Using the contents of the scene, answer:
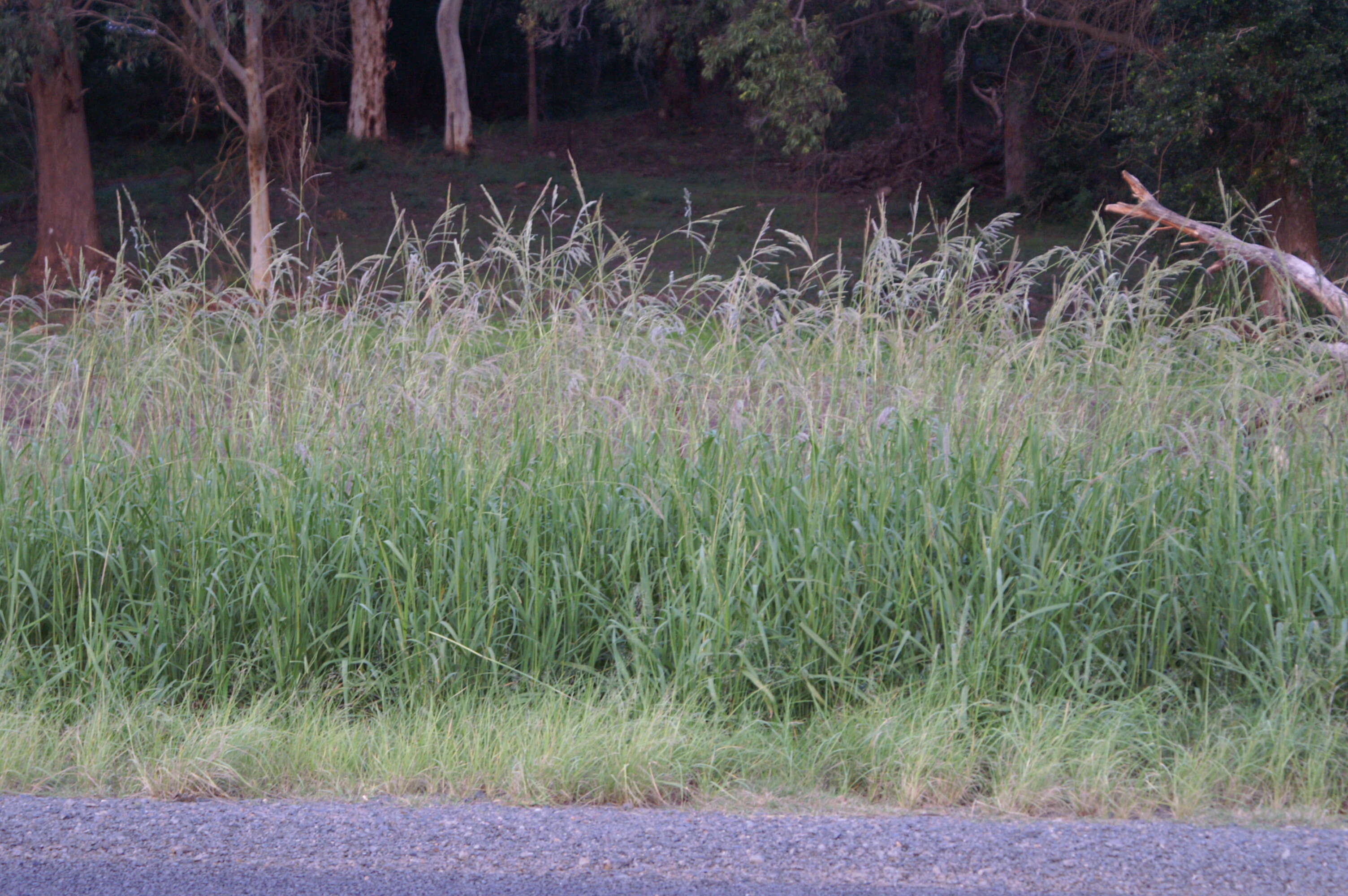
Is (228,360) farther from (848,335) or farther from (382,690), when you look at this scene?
(848,335)

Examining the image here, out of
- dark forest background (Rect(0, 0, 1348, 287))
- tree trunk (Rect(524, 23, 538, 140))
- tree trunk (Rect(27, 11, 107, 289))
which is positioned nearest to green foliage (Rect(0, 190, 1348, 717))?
dark forest background (Rect(0, 0, 1348, 287))

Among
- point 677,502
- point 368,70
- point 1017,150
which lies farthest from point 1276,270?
point 368,70

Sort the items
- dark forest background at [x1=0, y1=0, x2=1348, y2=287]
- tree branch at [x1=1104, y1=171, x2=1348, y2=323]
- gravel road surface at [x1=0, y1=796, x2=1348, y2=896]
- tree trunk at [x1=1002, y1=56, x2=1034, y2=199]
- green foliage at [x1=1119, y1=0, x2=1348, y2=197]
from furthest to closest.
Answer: tree trunk at [x1=1002, y1=56, x2=1034, y2=199] → dark forest background at [x1=0, y1=0, x2=1348, y2=287] → green foliage at [x1=1119, y1=0, x2=1348, y2=197] → tree branch at [x1=1104, y1=171, x2=1348, y2=323] → gravel road surface at [x1=0, y1=796, x2=1348, y2=896]

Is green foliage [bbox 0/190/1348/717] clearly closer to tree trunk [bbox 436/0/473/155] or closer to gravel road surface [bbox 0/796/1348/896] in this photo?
gravel road surface [bbox 0/796/1348/896]

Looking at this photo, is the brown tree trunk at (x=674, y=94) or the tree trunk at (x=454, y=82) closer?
the tree trunk at (x=454, y=82)

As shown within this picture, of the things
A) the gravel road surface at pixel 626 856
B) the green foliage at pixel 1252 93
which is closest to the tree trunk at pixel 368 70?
the green foliage at pixel 1252 93

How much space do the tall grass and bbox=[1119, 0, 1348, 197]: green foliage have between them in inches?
365

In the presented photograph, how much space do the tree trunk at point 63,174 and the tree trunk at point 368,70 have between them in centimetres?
791

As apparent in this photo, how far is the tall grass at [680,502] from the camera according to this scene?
422 cm

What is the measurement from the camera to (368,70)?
28.9 meters

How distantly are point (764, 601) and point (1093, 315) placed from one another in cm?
293

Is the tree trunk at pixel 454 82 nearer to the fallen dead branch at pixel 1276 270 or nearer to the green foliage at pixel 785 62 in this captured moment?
the green foliage at pixel 785 62

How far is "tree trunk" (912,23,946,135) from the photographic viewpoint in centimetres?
3009

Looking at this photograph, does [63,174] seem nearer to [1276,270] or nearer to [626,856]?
[1276,270]
